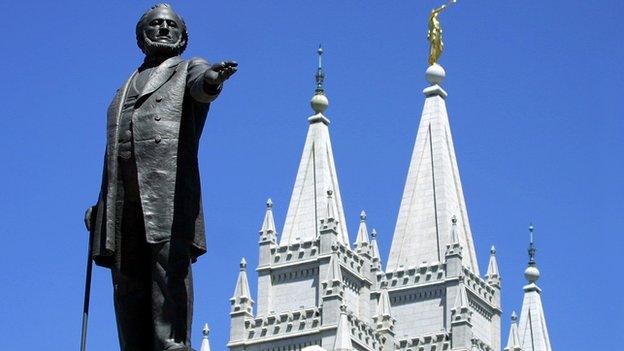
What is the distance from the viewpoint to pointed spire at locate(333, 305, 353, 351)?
78.4m

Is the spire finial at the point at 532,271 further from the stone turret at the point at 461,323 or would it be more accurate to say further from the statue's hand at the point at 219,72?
the statue's hand at the point at 219,72

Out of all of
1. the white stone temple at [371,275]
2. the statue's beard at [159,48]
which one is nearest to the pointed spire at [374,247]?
the white stone temple at [371,275]

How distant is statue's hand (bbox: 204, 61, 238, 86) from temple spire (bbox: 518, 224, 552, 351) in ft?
262

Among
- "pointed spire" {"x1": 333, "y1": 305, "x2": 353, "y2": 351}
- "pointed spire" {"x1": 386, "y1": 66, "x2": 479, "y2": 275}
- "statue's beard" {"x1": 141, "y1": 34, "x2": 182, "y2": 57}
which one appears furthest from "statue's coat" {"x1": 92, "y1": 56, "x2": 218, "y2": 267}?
"pointed spire" {"x1": 386, "y1": 66, "x2": 479, "y2": 275}

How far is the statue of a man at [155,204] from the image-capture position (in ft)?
37.2

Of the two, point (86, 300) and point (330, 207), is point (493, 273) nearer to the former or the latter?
point (330, 207)

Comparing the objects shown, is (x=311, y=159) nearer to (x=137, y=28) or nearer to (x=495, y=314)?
(x=495, y=314)

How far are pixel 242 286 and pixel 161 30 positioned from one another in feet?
238

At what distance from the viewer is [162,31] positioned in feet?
39.1

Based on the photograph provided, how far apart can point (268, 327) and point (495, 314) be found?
10.3m

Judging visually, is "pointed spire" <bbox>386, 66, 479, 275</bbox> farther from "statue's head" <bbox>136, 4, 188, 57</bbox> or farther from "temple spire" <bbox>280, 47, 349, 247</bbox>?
"statue's head" <bbox>136, 4, 188, 57</bbox>

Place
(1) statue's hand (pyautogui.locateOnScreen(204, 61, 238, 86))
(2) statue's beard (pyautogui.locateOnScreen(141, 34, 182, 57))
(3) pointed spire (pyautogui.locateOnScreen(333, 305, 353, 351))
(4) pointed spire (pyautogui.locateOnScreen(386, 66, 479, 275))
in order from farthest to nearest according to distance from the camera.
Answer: (4) pointed spire (pyautogui.locateOnScreen(386, 66, 479, 275)) < (3) pointed spire (pyautogui.locateOnScreen(333, 305, 353, 351)) < (2) statue's beard (pyautogui.locateOnScreen(141, 34, 182, 57)) < (1) statue's hand (pyautogui.locateOnScreen(204, 61, 238, 86))

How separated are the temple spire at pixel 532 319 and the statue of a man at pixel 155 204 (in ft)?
261

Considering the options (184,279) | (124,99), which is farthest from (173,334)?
(124,99)
